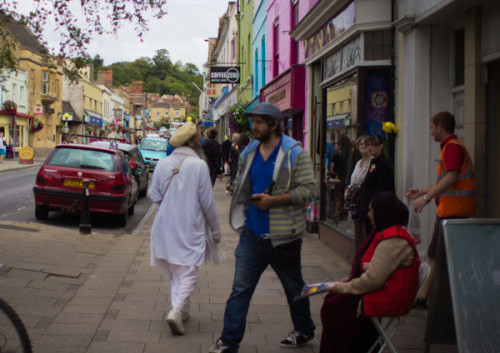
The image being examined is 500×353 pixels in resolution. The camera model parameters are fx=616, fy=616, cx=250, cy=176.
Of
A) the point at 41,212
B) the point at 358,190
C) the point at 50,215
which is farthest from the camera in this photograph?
the point at 50,215

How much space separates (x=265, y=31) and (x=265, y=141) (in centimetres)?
1605

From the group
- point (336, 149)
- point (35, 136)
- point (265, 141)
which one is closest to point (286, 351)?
point (265, 141)

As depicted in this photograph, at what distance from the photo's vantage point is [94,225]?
12484 mm

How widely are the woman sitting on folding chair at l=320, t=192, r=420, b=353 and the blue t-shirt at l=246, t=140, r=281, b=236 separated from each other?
758mm

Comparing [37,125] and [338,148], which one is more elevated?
[37,125]

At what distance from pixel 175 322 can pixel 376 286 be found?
6.12 feet

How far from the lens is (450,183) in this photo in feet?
17.6

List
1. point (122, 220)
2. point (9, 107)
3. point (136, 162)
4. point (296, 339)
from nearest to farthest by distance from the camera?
1. point (296, 339)
2. point (122, 220)
3. point (136, 162)
4. point (9, 107)

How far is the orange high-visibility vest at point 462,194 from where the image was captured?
547 cm

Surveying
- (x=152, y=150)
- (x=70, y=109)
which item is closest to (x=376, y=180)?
(x=152, y=150)

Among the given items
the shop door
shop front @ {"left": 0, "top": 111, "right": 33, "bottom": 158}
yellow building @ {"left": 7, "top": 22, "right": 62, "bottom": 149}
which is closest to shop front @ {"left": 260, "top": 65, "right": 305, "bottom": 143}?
the shop door

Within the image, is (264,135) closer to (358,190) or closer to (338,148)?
(358,190)

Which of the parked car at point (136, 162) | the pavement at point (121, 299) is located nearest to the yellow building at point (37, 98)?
the parked car at point (136, 162)

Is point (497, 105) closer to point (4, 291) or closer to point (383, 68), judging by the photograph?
point (383, 68)
